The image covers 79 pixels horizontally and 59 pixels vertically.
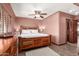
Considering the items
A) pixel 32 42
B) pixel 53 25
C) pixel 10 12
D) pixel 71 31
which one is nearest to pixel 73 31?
pixel 71 31

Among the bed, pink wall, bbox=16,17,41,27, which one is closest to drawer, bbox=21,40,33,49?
the bed

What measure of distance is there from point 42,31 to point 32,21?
1.13 ft

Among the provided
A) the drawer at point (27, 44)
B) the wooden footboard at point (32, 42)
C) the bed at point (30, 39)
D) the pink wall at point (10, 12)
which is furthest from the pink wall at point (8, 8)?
the drawer at point (27, 44)

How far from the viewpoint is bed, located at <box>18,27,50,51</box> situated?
6.54ft

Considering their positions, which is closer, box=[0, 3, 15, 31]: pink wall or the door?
box=[0, 3, 15, 31]: pink wall

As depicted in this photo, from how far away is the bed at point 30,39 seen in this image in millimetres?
1993

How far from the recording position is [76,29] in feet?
6.23

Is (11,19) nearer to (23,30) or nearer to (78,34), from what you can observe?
(23,30)

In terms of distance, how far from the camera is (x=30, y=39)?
2227 millimetres

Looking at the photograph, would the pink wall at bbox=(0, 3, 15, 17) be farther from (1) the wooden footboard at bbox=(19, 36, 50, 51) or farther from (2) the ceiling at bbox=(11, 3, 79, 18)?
(1) the wooden footboard at bbox=(19, 36, 50, 51)

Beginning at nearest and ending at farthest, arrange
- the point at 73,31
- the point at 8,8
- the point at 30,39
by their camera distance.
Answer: the point at 8,8 < the point at 73,31 < the point at 30,39

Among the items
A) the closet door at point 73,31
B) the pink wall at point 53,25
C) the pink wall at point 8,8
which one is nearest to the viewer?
the pink wall at point 8,8

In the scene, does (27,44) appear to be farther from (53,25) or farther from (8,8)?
(8,8)

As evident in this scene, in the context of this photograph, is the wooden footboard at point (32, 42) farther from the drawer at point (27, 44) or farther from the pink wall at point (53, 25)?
the pink wall at point (53, 25)
